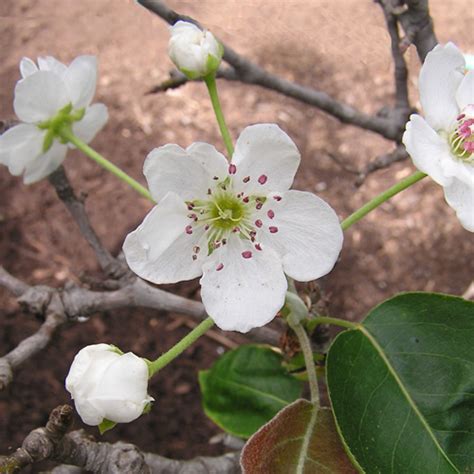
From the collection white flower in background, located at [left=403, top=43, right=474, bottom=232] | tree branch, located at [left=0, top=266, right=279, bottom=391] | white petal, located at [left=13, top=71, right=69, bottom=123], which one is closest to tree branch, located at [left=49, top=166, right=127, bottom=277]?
tree branch, located at [left=0, top=266, right=279, bottom=391]

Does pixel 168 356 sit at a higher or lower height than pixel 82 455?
higher

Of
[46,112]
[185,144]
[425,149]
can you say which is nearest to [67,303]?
[46,112]

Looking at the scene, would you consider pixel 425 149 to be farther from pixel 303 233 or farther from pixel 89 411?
pixel 89 411

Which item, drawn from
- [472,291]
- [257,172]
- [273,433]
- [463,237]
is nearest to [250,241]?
[257,172]

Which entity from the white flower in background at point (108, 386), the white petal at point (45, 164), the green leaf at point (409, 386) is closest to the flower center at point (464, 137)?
the green leaf at point (409, 386)

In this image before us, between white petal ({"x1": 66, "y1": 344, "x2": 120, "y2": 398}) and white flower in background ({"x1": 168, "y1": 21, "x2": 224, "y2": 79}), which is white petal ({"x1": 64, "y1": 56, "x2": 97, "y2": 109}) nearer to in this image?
white flower in background ({"x1": 168, "y1": 21, "x2": 224, "y2": 79})
